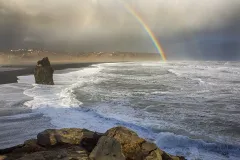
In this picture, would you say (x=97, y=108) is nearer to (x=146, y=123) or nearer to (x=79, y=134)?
(x=146, y=123)

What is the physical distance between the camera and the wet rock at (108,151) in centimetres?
787

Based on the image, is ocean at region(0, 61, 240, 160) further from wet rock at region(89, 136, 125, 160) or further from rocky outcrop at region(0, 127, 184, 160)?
wet rock at region(89, 136, 125, 160)

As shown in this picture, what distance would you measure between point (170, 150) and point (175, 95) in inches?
614

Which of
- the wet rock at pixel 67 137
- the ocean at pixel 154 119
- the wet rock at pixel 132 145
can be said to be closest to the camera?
the wet rock at pixel 132 145

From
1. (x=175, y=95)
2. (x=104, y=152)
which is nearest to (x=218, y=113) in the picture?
(x=175, y=95)

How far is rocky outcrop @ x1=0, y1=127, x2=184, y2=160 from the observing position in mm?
7934

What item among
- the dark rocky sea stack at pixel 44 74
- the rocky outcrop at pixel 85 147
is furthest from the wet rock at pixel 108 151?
the dark rocky sea stack at pixel 44 74

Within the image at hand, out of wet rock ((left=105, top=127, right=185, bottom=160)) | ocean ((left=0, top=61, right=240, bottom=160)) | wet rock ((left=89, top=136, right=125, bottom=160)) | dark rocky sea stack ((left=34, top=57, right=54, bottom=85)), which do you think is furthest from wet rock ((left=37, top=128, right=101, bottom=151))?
dark rocky sea stack ((left=34, top=57, right=54, bottom=85))

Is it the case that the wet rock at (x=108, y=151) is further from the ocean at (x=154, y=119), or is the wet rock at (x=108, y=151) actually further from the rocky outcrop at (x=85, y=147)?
the ocean at (x=154, y=119)

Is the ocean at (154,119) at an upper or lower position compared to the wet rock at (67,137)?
lower

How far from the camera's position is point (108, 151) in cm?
794

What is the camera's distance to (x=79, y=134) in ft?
32.4

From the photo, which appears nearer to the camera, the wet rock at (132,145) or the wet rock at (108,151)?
the wet rock at (108,151)

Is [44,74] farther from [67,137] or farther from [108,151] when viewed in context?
[108,151]
